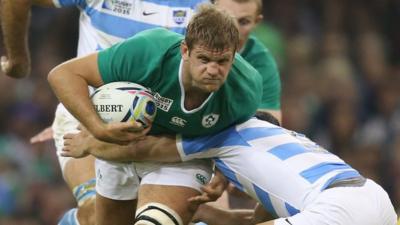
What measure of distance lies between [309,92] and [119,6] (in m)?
3.85

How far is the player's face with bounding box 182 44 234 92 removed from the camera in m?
4.60

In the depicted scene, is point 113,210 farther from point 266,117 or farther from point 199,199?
point 266,117

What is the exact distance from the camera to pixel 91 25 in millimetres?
5859

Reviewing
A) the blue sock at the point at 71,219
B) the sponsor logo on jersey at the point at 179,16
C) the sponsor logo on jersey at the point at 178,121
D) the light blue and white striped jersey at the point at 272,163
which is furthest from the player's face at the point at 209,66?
the blue sock at the point at 71,219

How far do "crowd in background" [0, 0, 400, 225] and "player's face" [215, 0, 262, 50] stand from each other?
9.09 feet

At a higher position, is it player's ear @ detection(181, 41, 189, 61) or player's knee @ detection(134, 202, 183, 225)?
player's ear @ detection(181, 41, 189, 61)

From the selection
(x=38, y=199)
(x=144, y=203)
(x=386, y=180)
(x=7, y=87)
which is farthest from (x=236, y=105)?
(x=7, y=87)

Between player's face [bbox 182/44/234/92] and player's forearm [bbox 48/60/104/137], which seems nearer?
player's face [bbox 182/44/234/92]

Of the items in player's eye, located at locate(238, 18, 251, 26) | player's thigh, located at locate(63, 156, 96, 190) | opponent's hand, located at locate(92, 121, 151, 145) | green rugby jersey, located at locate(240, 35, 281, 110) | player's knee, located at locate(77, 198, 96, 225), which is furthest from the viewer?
green rugby jersey, located at locate(240, 35, 281, 110)

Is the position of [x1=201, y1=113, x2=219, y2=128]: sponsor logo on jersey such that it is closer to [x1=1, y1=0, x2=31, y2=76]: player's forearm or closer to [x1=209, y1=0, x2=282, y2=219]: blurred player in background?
[x1=209, y1=0, x2=282, y2=219]: blurred player in background

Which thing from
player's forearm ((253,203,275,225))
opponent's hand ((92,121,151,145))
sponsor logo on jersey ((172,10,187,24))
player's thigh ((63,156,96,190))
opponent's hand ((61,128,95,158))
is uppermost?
sponsor logo on jersey ((172,10,187,24))

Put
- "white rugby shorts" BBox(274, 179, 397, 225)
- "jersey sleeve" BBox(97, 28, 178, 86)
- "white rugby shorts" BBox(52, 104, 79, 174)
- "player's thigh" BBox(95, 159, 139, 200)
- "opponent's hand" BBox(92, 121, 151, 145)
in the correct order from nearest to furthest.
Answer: "white rugby shorts" BBox(274, 179, 397, 225)
"opponent's hand" BBox(92, 121, 151, 145)
"jersey sleeve" BBox(97, 28, 178, 86)
"player's thigh" BBox(95, 159, 139, 200)
"white rugby shorts" BBox(52, 104, 79, 174)

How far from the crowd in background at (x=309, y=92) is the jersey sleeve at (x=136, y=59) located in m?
3.92

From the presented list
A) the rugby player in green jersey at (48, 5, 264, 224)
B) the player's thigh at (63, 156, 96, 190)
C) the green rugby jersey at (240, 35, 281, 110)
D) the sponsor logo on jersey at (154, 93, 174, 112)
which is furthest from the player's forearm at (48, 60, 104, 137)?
the green rugby jersey at (240, 35, 281, 110)
